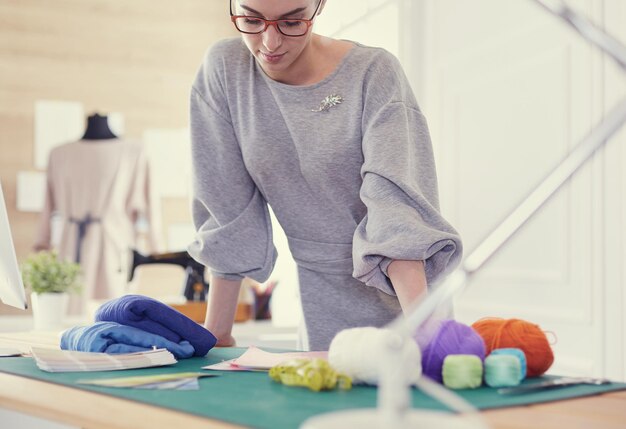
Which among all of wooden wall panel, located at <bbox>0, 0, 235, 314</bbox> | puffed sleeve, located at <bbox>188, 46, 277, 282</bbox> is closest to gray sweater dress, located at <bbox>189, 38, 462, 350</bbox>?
puffed sleeve, located at <bbox>188, 46, 277, 282</bbox>

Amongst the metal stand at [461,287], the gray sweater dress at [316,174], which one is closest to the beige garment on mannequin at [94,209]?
the gray sweater dress at [316,174]

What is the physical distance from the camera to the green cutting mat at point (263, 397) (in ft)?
2.40

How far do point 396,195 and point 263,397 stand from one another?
0.48 meters

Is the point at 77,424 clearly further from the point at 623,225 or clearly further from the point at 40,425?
the point at 623,225

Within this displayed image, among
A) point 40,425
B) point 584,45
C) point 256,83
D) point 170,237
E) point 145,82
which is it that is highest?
point 145,82

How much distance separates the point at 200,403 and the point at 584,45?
5.60 ft

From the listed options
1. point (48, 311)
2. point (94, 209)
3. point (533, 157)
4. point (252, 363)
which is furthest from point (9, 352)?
point (94, 209)

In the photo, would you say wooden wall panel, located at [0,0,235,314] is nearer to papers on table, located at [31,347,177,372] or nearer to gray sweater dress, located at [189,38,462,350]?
gray sweater dress, located at [189,38,462,350]

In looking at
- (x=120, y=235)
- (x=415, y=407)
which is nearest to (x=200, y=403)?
(x=415, y=407)

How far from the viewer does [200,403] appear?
2.58 ft

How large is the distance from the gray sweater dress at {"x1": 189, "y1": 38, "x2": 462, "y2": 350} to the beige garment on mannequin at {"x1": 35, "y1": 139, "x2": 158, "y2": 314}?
6.71 feet

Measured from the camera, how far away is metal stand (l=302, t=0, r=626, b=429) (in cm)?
51

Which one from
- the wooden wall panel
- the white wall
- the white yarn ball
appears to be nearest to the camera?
the white yarn ball

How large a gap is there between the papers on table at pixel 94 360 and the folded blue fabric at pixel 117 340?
0.03 m
